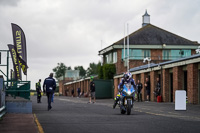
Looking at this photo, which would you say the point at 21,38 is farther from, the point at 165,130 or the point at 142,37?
the point at 142,37

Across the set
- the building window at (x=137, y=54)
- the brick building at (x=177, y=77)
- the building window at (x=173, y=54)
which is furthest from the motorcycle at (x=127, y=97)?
the building window at (x=173, y=54)

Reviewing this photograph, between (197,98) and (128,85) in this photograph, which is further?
(197,98)

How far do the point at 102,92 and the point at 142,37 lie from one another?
39.2 feet

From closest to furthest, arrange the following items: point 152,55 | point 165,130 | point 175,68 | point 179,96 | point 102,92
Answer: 1. point 165,130
2. point 179,96
3. point 175,68
4. point 102,92
5. point 152,55

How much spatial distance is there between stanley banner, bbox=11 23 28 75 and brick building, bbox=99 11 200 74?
42.4m

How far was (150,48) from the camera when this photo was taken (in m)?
64.7

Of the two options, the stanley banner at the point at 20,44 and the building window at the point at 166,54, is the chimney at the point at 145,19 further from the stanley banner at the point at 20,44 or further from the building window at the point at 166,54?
the stanley banner at the point at 20,44

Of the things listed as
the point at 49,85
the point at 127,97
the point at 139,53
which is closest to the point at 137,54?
the point at 139,53

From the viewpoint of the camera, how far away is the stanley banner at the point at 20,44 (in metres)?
19.3

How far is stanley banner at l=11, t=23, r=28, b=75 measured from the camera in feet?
63.4

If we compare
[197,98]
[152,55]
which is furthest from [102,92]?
[197,98]

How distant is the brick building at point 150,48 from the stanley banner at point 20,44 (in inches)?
1670

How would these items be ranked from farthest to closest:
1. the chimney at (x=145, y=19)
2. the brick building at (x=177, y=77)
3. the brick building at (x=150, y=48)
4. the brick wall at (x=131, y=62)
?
the chimney at (x=145, y=19)
the brick building at (x=150, y=48)
the brick wall at (x=131, y=62)
the brick building at (x=177, y=77)

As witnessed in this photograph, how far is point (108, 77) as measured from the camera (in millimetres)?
64938
